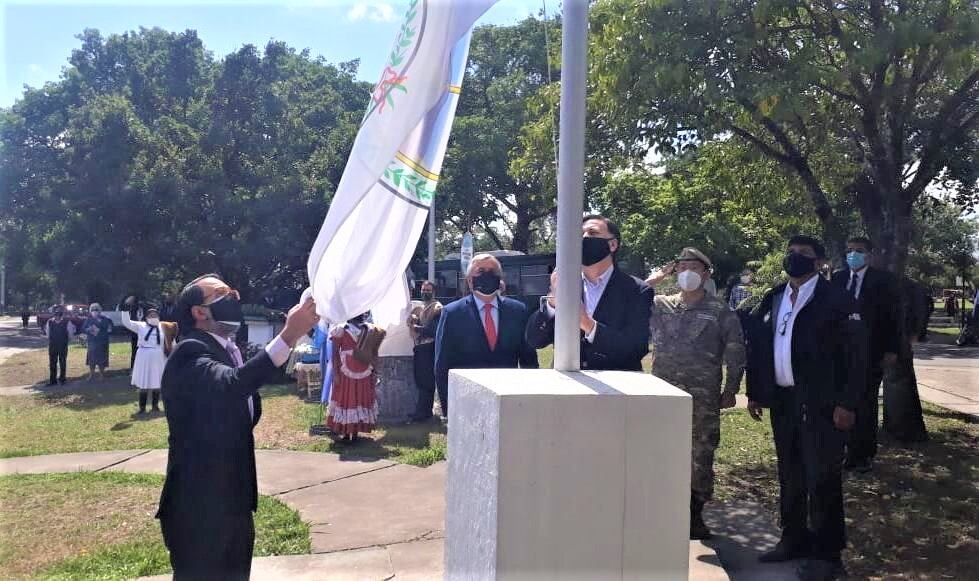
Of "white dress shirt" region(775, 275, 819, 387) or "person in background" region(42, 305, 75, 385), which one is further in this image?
"person in background" region(42, 305, 75, 385)

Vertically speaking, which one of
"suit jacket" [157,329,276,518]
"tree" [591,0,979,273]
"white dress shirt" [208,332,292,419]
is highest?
"tree" [591,0,979,273]

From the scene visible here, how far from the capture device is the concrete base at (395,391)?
31.9 ft

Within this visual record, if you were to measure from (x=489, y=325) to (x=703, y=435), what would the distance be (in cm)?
152

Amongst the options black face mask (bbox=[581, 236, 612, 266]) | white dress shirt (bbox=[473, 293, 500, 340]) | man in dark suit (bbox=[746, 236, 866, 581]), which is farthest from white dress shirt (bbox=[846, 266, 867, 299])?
black face mask (bbox=[581, 236, 612, 266])

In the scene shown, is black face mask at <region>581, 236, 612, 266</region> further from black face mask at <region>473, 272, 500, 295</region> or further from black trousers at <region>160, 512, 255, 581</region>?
black trousers at <region>160, 512, 255, 581</region>

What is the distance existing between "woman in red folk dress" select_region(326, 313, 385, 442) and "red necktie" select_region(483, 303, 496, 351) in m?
3.56

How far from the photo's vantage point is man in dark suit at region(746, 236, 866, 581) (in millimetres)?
4238

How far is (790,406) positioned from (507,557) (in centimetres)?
292

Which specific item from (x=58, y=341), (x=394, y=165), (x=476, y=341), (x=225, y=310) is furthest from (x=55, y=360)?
(x=394, y=165)

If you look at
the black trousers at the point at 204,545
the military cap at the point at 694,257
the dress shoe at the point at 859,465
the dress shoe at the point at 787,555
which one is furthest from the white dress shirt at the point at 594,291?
the dress shoe at the point at 859,465

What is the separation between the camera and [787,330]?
14.6 feet

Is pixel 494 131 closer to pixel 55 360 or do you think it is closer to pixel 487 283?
pixel 55 360

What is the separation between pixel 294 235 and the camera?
2202 centimetres

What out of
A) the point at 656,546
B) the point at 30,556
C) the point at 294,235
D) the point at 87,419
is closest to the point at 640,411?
the point at 656,546
